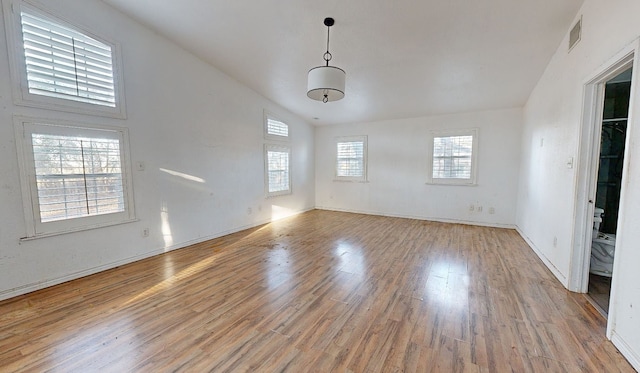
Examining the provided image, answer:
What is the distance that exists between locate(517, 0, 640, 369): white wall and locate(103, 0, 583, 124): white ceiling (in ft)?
1.38

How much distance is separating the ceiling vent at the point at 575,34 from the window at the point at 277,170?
16.3ft

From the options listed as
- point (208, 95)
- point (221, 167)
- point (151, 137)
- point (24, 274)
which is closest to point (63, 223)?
point (24, 274)

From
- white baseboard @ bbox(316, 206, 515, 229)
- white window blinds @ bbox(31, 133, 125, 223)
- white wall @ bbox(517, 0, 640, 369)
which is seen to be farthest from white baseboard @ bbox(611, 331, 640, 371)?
white window blinds @ bbox(31, 133, 125, 223)

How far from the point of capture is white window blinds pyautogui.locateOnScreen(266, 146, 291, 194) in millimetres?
5855

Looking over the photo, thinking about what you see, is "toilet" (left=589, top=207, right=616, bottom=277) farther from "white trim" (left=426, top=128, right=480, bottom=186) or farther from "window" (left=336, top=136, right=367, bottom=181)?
"window" (left=336, top=136, right=367, bottom=181)

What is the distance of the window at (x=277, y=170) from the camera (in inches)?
229

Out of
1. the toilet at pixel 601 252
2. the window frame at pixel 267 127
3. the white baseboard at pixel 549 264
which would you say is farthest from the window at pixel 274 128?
the toilet at pixel 601 252

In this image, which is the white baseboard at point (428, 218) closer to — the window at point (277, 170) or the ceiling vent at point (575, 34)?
the window at point (277, 170)

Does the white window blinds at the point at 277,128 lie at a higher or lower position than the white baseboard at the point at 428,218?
higher

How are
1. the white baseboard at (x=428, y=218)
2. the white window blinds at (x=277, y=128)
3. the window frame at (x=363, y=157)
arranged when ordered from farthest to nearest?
the window frame at (x=363, y=157) < the white window blinds at (x=277, y=128) < the white baseboard at (x=428, y=218)

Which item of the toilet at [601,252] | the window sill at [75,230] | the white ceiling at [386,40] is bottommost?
the toilet at [601,252]

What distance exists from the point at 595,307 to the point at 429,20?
10.8ft

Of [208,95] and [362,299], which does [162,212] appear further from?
[362,299]

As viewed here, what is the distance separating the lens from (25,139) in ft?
8.47
